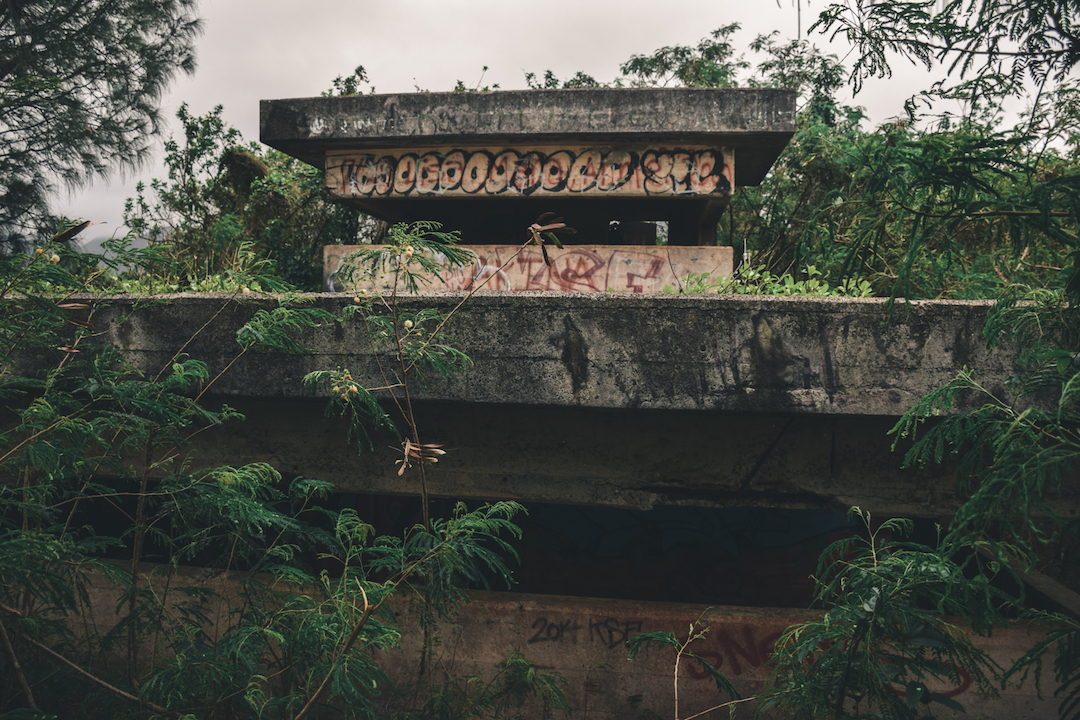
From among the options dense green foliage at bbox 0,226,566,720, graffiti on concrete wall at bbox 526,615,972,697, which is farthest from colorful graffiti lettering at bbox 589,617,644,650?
dense green foliage at bbox 0,226,566,720

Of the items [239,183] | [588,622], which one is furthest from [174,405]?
[239,183]

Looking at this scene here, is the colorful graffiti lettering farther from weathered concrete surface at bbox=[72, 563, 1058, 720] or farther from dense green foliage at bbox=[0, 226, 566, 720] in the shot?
dense green foliage at bbox=[0, 226, 566, 720]

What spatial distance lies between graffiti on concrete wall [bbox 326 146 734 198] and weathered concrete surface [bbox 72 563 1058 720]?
15.0 feet

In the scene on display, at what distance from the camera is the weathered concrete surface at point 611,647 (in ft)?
11.8

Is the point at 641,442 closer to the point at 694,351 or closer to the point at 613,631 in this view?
the point at 694,351

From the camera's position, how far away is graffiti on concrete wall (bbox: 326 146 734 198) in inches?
263

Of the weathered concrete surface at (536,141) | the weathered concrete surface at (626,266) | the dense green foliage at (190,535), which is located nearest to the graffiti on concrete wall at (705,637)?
the dense green foliage at (190,535)

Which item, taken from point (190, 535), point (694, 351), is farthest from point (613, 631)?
point (190, 535)

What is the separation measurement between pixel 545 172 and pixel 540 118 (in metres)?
0.57

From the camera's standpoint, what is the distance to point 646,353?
2.94 meters

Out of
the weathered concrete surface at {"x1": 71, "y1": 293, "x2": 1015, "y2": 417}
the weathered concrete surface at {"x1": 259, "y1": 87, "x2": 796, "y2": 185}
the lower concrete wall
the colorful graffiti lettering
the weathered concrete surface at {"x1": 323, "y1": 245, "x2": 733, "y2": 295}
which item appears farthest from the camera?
the weathered concrete surface at {"x1": 323, "y1": 245, "x2": 733, "y2": 295}

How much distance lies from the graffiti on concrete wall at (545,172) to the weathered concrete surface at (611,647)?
4.56m

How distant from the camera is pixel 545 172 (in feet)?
22.4

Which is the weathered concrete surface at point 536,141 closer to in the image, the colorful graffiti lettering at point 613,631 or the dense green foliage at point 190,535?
the dense green foliage at point 190,535
